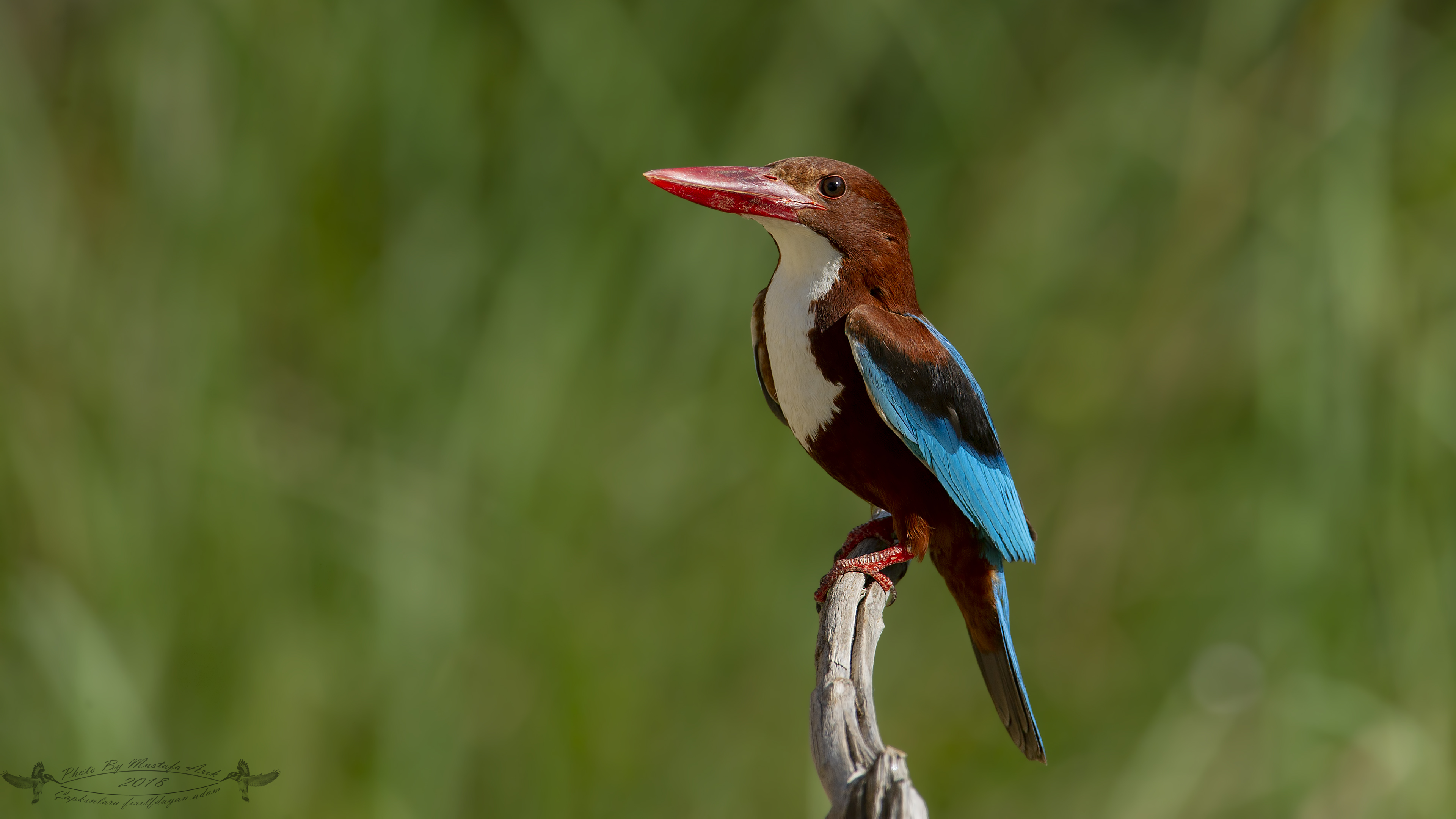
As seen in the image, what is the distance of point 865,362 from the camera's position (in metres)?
1.27

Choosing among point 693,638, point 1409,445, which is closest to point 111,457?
point 693,638

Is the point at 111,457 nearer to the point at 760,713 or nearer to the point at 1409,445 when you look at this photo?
the point at 760,713

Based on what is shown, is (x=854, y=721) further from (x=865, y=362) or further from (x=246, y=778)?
(x=246, y=778)

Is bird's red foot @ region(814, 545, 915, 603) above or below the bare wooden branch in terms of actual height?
above

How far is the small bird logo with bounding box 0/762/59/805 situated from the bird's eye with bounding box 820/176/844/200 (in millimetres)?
1512

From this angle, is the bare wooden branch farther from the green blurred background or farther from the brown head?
the green blurred background

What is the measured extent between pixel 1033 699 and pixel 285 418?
1699 mm

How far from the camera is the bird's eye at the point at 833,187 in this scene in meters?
1.33

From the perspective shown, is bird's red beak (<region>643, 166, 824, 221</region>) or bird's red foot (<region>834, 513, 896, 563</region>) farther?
bird's red foot (<region>834, 513, 896, 563</region>)

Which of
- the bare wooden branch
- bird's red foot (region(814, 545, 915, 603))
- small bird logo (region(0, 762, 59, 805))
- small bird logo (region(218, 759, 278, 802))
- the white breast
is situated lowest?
the bare wooden branch

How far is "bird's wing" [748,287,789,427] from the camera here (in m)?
1.42

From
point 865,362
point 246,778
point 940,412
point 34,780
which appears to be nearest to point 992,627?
point 940,412

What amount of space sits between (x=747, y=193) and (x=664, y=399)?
1170 millimetres

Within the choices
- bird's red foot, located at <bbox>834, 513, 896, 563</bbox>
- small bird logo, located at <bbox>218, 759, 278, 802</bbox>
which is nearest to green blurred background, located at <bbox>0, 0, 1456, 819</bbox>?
small bird logo, located at <bbox>218, 759, 278, 802</bbox>
